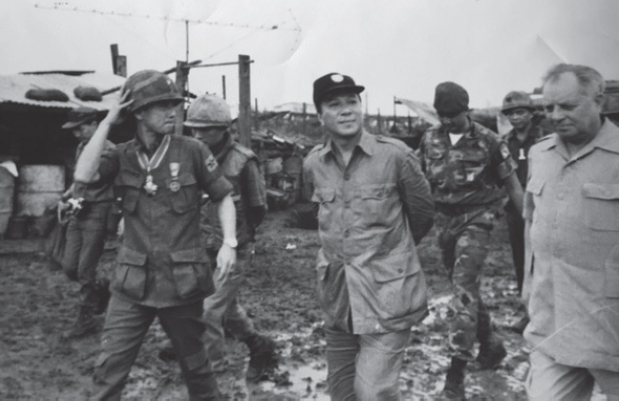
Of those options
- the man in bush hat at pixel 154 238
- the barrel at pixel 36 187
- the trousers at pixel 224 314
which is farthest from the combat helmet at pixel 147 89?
the barrel at pixel 36 187

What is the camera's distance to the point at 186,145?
13.1 ft

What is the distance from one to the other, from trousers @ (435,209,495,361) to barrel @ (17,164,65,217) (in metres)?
10.9

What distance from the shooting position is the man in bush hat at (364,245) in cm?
354

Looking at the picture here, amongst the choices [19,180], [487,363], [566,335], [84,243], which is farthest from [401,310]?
[19,180]

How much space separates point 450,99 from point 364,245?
211 centimetres

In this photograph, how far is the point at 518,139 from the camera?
24.6 ft

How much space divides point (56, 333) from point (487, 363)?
4188 mm

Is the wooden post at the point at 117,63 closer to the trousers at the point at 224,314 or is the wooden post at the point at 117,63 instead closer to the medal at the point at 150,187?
the trousers at the point at 224,314

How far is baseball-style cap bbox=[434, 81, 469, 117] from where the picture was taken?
5301 mm

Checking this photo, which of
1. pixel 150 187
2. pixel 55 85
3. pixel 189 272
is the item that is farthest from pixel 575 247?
pixel 55 85

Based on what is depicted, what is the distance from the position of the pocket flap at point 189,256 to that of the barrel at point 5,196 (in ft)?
37.4

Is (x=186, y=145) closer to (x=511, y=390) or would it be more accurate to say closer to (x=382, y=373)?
(x=382, y=373)

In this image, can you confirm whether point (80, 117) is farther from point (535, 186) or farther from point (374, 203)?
point (535, 186)

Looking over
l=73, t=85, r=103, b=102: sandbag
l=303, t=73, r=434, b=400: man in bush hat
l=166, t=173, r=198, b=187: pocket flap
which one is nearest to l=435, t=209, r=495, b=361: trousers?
l=303, t=73, r=434, b=400: man in bush hat
